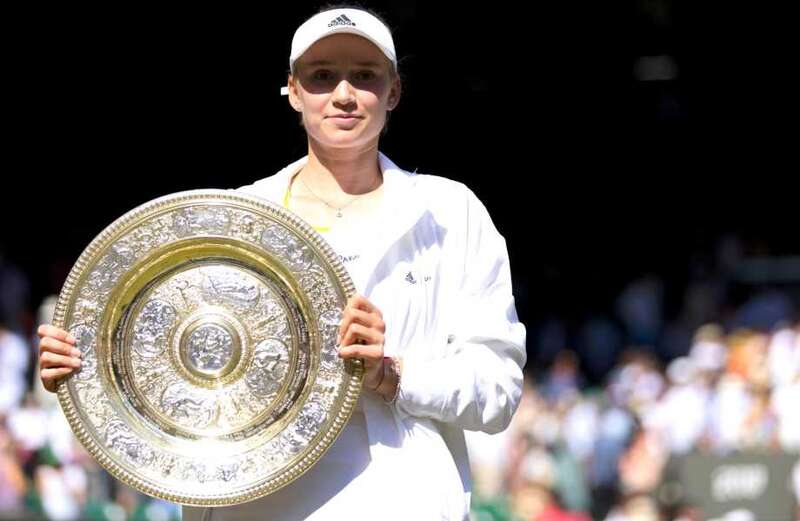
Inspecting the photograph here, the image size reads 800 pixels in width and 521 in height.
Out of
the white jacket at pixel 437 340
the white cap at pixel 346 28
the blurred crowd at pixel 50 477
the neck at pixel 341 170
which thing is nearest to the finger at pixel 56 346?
the white jacket at pixel 437 340

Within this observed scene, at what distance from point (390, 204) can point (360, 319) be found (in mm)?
417

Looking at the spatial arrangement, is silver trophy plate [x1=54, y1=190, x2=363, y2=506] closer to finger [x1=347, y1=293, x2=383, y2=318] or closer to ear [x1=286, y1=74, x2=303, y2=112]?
finger [x1=347, y1=293, x2=383, y2=318]

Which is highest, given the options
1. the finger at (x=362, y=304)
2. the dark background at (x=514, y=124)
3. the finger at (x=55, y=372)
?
the dark background at (x=514, y=124)

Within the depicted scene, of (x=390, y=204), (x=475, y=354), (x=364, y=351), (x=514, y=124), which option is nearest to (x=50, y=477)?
(x=390, y=204)

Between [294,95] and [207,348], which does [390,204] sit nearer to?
[294,95]

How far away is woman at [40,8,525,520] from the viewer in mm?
3584

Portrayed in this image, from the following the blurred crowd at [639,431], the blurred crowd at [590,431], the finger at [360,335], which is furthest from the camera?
the blurred crowd at [590,431]

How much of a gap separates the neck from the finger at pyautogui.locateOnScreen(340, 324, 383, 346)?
1.60 feet

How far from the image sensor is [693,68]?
2178cm

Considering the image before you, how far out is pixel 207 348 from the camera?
3592 millimetres

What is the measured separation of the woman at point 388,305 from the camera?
141 inches

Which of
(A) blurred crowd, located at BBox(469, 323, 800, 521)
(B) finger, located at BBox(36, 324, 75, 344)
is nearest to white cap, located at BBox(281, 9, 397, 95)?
(B) finger, located at BBox(36, 324, 75, 344)

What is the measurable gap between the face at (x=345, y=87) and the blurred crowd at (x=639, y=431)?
5811mm

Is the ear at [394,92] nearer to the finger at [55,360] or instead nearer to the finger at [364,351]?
the finger at [364,351]
